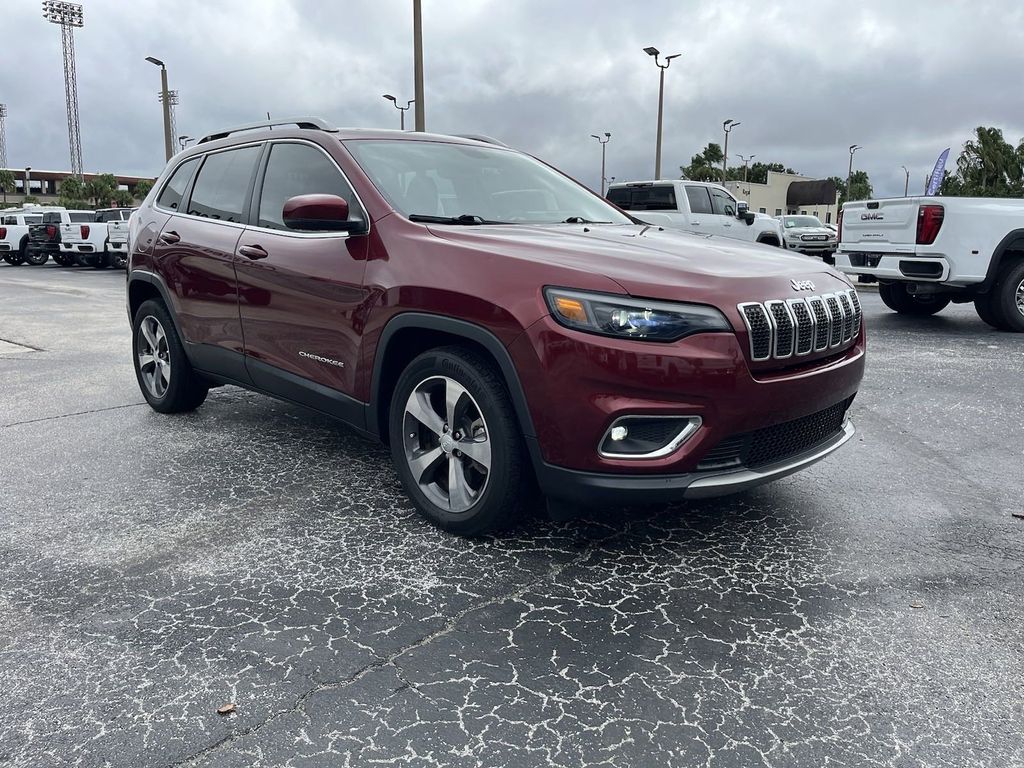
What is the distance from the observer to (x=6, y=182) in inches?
3809

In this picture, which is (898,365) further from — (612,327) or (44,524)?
(44,524)

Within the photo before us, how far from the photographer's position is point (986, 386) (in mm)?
A: 6574

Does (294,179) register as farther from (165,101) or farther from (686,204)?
(165,101)

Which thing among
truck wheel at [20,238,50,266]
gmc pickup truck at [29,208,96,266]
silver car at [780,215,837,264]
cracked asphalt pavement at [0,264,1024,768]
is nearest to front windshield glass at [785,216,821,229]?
silver car at [780,215,837,264]

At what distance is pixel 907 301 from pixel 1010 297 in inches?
80.3

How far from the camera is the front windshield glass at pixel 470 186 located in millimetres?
3898

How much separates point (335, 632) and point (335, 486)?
4.82 feet

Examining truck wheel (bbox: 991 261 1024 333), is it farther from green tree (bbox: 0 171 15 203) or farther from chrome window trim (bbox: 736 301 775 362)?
green tree (bbox: 0 171 15 203)

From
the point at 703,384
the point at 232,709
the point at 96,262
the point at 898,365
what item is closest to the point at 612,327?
the point at 703,384

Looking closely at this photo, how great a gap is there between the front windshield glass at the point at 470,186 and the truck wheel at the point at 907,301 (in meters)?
7.88

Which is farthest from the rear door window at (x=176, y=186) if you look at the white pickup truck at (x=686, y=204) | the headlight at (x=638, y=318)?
the white pickup truck at (x=686, y=204)

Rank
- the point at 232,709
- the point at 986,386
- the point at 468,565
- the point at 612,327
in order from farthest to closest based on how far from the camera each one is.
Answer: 1. the point at 986,386
2. the point at 468,565
3. the point at 612,327
4. the point at 232,709

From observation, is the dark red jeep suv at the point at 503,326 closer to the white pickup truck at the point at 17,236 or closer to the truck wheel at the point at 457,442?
the truck wheel at the point at 457,442

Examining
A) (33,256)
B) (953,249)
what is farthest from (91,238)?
(953,249)
